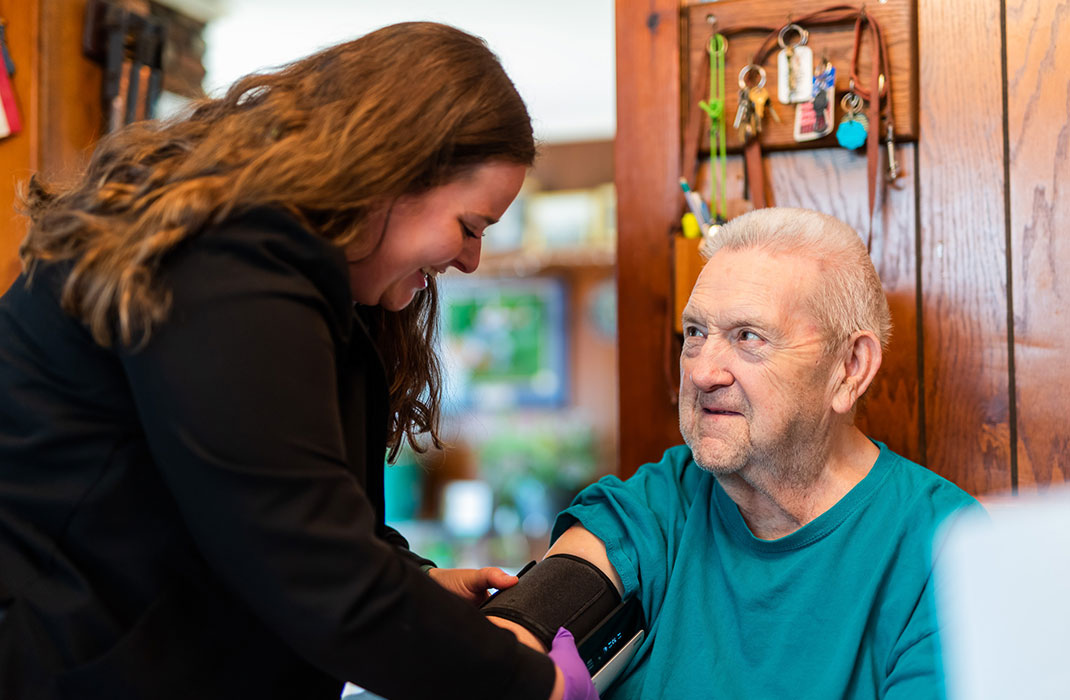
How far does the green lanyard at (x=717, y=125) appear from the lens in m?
1.77

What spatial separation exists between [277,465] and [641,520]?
0.77 metres

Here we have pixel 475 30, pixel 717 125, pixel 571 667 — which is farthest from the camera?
pixel 475 30

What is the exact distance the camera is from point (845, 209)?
5.70 ft

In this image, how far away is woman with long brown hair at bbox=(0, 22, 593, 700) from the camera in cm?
86

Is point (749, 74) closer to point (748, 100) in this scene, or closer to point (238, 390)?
point (748, 100)

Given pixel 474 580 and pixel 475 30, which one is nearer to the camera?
pixel 474 580

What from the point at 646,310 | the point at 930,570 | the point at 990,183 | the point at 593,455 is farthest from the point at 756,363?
the point at 593,455

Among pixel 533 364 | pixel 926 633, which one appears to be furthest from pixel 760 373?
pixel 533 364

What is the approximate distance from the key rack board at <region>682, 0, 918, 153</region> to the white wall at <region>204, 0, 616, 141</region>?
1.66 metres

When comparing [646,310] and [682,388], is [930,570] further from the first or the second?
[646,310]

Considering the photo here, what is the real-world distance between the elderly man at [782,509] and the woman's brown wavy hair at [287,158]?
451mm

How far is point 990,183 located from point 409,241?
111 centimetres

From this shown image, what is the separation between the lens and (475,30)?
4262 millimetres

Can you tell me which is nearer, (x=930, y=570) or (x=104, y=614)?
(x=104, y=614)
